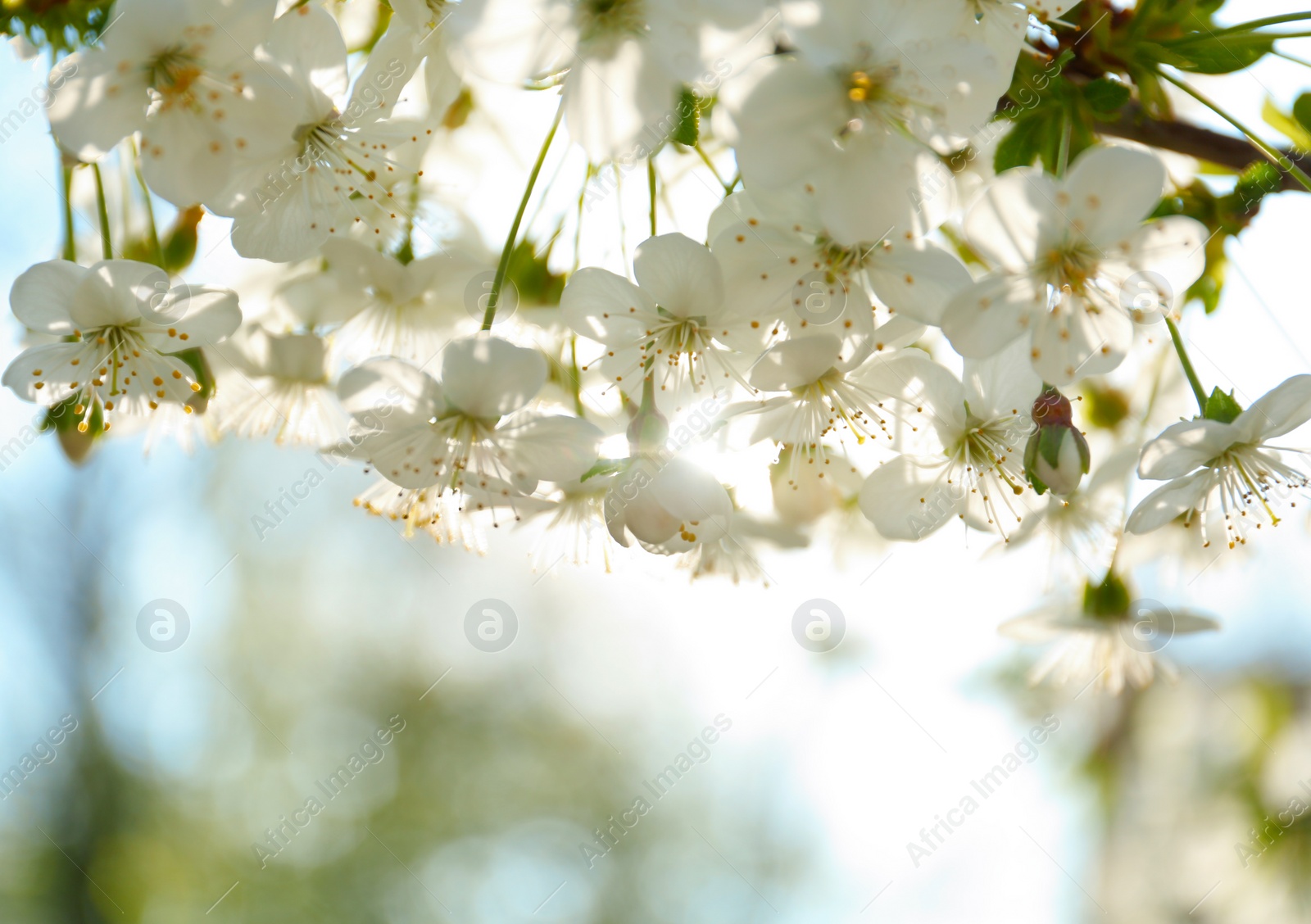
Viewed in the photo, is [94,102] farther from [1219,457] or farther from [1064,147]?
[1219,457]

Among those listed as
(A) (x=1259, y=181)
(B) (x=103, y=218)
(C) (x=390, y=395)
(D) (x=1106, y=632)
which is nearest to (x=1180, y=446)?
(A) (x=1259, y=181)

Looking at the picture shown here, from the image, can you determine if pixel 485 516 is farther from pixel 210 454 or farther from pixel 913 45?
pixel 210 454

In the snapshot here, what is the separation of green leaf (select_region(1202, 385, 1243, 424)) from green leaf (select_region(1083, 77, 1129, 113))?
0.27m

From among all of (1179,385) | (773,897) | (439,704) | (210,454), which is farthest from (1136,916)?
(210,454)

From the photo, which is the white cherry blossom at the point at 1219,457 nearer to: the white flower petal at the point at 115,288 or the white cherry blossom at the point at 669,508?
the white cherry blossom at the point at 669,508

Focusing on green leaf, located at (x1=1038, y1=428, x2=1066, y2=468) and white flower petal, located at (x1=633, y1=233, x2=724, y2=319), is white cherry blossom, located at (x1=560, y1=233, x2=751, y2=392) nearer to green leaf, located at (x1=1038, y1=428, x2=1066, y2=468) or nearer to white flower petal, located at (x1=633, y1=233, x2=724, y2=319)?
white flower petal, located at (x1=633, y1=233, x2=724, y2=319)

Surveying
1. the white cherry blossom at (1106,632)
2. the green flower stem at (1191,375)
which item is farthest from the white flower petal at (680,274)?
the white cherry blossom at (1106,632)

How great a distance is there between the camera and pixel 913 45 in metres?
0.56

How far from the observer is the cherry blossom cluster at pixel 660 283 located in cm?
57

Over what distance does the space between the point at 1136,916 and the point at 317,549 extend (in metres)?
5.12

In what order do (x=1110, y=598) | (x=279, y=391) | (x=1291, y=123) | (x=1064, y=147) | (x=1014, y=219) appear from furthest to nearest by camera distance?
(x=1110, y=598), (x=279, y=391), (x=1291, y=123), (x=1064, y=147), (x=1014, y=219)

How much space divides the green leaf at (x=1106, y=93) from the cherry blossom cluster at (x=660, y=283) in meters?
0.04

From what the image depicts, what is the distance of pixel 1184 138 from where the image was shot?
85cm

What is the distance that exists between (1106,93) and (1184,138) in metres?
0.20
